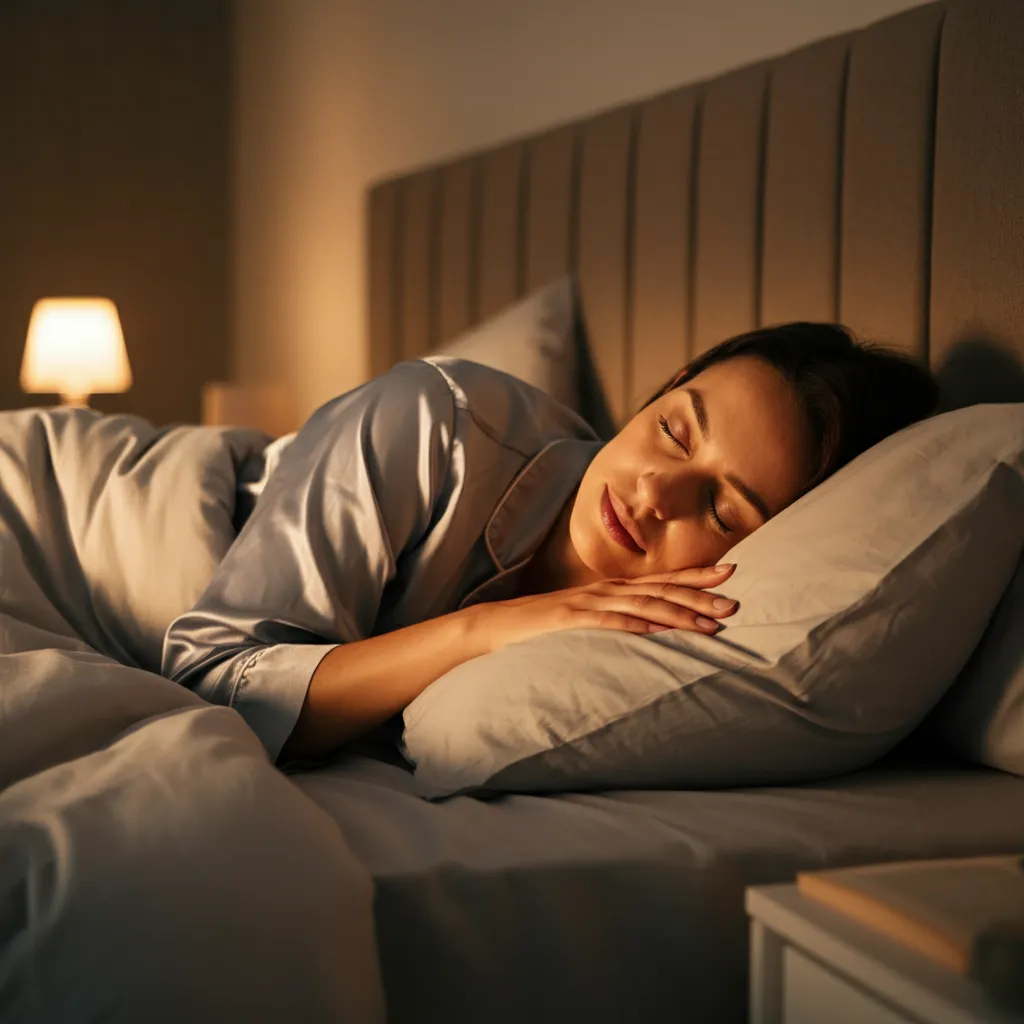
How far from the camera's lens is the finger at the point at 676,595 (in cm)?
109

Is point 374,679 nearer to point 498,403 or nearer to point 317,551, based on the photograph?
point 317,551

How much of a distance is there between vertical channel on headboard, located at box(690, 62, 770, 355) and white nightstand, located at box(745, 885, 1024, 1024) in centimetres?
120

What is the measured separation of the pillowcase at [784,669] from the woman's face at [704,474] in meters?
0.20

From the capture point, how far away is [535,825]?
96 centimetres

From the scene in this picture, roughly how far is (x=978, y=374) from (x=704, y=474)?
0.39 metres

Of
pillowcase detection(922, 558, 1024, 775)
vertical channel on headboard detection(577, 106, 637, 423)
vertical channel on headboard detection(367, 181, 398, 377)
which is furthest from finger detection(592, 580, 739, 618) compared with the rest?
vertical channel on headboard detection(367, 181, 398, 377)

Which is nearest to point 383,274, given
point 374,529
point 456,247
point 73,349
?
point 456,247

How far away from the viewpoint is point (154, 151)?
437cm

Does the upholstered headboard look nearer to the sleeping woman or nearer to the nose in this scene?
the sleeping woman

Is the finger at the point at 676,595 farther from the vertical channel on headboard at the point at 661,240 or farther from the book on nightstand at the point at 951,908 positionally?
the vertical channel on headboard at the point at 661,240

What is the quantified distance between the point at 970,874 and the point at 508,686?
17.0 inches

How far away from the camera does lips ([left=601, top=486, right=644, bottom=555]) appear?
4.38ft

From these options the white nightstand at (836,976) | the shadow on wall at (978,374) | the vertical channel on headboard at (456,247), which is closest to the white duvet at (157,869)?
the white nightstand at (836,976)

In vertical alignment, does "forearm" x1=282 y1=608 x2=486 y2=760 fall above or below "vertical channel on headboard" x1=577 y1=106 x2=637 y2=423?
below
